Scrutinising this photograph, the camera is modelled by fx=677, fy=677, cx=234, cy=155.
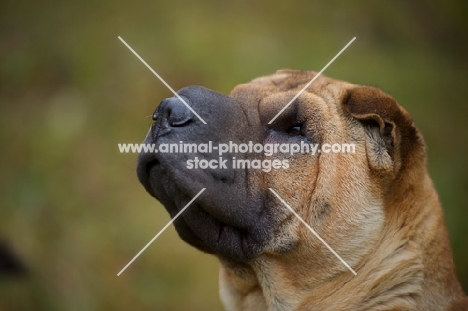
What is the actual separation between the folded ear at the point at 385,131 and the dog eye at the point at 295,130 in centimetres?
30

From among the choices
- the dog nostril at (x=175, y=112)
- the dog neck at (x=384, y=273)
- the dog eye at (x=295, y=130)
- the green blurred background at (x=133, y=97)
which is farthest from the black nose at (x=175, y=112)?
the green blurred background at (x=133, y=97)

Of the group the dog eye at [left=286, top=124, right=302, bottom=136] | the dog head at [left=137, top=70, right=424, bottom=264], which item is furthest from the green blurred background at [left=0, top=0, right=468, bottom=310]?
the dog eye at [left=286, top=124, right=302, bottom=136]

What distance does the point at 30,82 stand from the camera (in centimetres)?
770

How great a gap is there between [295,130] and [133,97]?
158 inches

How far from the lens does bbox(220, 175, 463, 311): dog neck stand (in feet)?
11.8

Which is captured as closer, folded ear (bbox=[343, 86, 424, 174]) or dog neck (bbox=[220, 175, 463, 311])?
dog neck (bbox=[220, 175, 463, 311])

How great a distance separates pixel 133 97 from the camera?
7.54m

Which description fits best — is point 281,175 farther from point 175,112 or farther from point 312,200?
point 175,112

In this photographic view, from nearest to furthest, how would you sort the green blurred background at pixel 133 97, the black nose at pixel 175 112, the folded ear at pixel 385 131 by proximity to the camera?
the black nose at pixel 175 112 < the folded ear at pixel 385 131 < the green blurred background at pixel 133 97

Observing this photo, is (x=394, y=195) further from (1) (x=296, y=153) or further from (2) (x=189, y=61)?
(2) (x=189, y=61)

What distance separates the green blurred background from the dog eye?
344cm

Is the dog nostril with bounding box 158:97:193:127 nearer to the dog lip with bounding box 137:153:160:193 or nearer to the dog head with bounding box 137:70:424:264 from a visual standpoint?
the dog head with bounding box 137:70:424:264

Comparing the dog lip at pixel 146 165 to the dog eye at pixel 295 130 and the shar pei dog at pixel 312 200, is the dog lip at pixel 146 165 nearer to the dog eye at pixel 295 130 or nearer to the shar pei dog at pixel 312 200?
the shar pei dog at pixel 312 200

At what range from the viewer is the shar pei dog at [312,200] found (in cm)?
356
